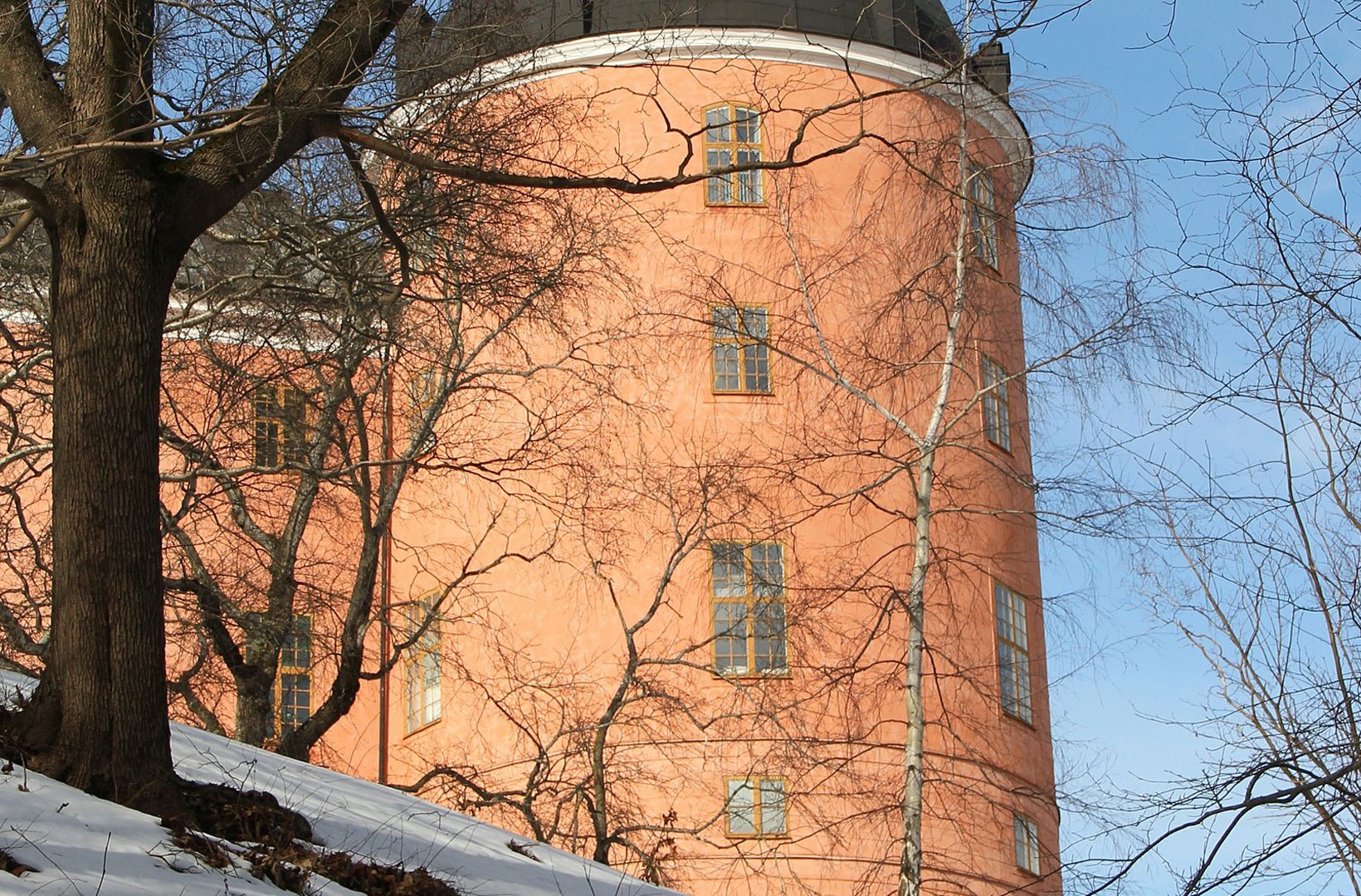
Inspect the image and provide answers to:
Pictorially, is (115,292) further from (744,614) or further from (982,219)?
(744,614)

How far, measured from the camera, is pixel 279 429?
22.1 metres

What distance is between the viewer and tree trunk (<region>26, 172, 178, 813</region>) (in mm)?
9391

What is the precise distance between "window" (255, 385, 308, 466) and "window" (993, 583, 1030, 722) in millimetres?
10696

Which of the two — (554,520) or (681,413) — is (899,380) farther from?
(554,520)

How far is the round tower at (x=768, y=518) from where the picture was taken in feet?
72.5

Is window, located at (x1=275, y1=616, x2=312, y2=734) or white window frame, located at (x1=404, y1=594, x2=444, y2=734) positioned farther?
window, located at (x1=275, y1=616, x2=312, y2=734)

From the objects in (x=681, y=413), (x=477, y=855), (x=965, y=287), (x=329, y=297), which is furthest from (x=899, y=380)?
(x=477, y=855)

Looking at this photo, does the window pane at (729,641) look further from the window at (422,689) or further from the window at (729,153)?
the window at (729,153)

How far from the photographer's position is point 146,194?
10195 mm

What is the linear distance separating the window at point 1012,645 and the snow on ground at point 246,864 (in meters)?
15.3

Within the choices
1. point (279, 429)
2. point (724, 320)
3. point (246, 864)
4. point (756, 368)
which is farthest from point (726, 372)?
point (246, 864)

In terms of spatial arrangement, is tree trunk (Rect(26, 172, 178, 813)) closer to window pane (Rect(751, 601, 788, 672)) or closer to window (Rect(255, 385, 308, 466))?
window (Rect(255, 385, 308, 466))

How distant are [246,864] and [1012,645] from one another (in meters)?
19.8

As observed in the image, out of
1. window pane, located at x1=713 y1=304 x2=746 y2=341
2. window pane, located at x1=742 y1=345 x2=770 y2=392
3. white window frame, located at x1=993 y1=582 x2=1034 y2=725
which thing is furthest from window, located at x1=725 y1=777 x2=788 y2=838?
window pane, located at x1=713 y1=304 x2=746 y2=341
